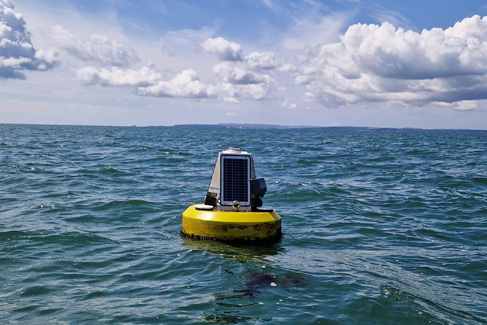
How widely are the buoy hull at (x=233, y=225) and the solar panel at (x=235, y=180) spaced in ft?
1.96

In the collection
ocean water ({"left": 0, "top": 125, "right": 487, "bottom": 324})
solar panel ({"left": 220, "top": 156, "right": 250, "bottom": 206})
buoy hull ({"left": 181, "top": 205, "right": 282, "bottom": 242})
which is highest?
solar panel ({"left": 220, "top": 156, "right": 250, "bottom": 206})

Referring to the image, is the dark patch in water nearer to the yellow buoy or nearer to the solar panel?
the yellow buoy

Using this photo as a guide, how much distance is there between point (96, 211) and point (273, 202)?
635 cm

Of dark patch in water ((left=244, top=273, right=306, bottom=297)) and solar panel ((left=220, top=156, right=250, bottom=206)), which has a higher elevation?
solar panel ((left=220, top=156, right=250, bottom=206))

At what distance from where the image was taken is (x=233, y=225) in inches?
376

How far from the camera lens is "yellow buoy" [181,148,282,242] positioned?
9.63 m

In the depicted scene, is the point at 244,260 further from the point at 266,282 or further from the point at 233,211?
the point at 233,211

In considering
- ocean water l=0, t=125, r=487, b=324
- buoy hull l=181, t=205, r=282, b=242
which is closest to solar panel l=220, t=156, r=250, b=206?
buoy hull l=181, t=205, r=282, b=242

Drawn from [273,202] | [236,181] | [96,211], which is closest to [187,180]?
[273,202]

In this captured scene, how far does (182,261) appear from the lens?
8.98 meters

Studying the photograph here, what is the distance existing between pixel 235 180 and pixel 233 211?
0.83 m

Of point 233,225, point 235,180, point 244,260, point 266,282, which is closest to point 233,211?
point 233,225

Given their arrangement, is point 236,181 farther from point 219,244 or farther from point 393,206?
point 393,206

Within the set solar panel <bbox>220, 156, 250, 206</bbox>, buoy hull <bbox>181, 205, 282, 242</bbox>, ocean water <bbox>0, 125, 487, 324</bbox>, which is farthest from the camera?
solar panel <bbox>220, 156, 250, 206</bbox>
